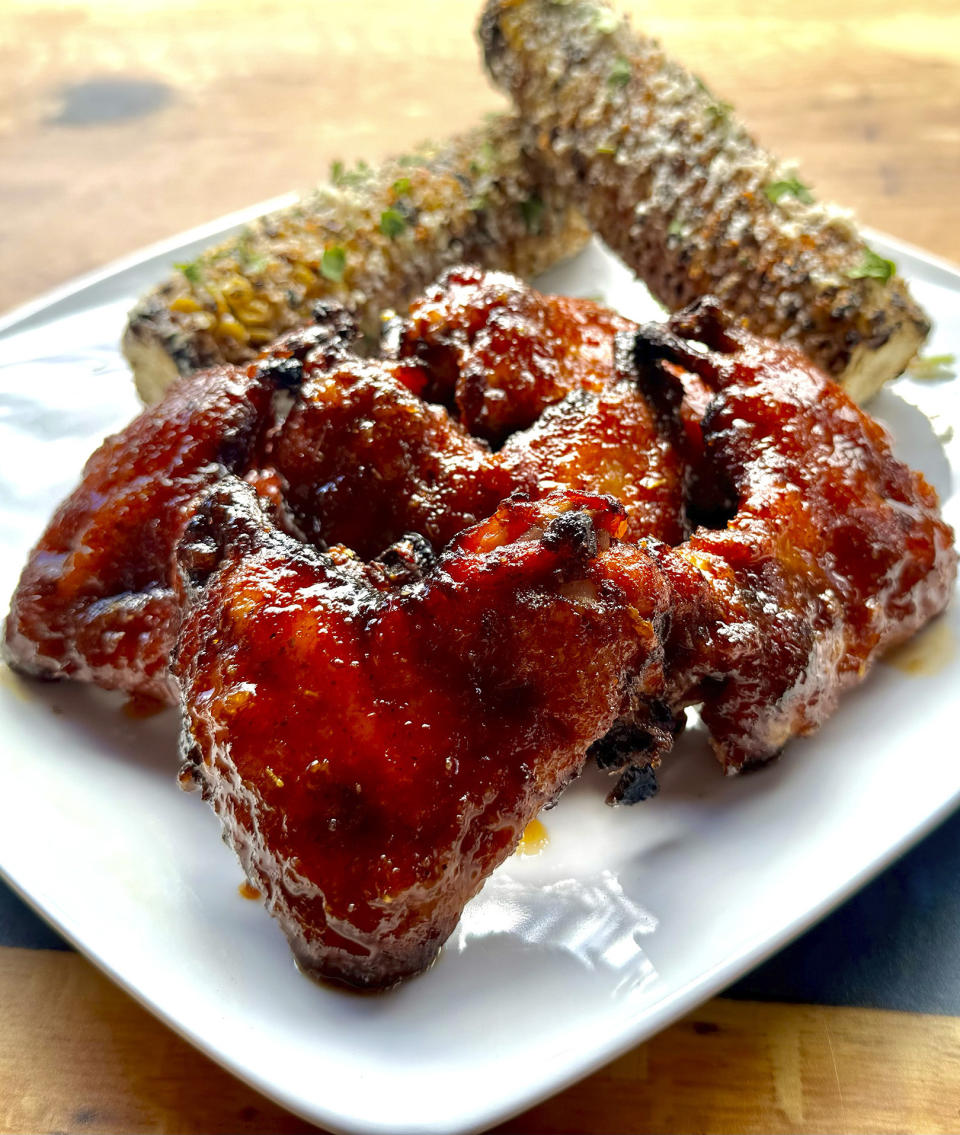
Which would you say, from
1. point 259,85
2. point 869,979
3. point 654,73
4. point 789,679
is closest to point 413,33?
point 259,85

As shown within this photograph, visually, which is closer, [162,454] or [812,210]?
[162,454]

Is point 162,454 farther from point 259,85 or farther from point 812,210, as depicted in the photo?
point 259,85

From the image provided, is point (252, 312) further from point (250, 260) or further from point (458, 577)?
point (458, 577)

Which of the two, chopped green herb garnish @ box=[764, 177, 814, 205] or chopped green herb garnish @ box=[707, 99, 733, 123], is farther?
chopped green herb garnish @ box=[707, 99, 733, 123]

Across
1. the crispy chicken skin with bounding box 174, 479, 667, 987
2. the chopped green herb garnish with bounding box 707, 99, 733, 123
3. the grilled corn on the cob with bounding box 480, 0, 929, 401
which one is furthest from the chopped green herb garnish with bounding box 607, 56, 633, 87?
the crispy chicken skin with bounding box 174, 479, 667, 987

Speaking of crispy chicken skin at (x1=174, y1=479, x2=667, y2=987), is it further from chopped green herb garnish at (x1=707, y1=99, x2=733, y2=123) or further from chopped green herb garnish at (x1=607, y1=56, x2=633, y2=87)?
chopped green herb garnish at (x1=607, y1=56, x2=633, y2=87)

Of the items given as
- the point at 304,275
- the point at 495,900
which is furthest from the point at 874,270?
the point at 495,900
